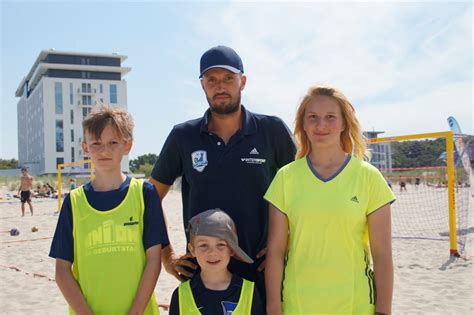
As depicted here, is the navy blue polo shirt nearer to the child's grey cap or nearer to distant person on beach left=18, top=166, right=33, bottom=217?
the child's grey cap

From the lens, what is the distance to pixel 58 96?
6631 centimetres

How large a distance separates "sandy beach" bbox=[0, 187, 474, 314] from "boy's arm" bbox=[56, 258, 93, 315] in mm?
3237

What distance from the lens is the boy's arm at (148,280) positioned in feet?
7.15

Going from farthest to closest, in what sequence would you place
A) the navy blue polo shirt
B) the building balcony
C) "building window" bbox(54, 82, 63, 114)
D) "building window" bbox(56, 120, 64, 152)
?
the building balcony → "building window" bbox(54, 82, 63, 114) → "building window" bbox(56, 120, 64, 152) → the navy blue polo shirt

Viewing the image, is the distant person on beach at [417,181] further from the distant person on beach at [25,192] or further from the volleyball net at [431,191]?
the distant person on beach at [25,192]

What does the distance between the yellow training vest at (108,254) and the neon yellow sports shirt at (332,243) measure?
0.80m

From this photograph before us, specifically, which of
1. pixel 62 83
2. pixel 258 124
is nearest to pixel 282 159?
pixel 258 124

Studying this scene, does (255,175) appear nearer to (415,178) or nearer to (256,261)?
(256,261)

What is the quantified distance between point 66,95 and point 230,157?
2762 inches

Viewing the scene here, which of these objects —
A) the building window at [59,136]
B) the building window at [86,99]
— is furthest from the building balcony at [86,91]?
the building window at [59,136]

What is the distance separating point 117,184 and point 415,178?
104 ft

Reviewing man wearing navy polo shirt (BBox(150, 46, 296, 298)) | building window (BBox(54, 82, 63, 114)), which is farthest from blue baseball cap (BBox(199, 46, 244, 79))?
building window (BBox(54, 82, 63, 114))

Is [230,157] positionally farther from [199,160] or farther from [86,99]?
[86,99]

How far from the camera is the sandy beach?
5.21 meters
